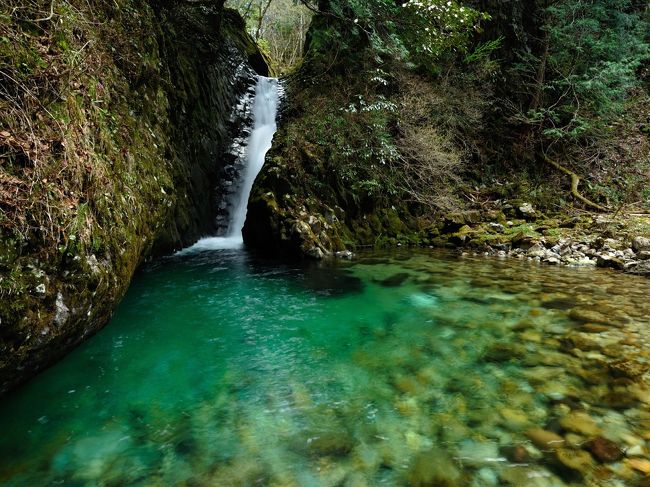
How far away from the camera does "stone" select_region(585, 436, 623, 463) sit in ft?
7.06

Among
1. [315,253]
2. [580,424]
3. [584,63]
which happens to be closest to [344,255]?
[315,253]

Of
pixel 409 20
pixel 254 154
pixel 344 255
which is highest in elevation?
pixel 409 20

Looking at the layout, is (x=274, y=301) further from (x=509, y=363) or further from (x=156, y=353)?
(x=509, y=363)

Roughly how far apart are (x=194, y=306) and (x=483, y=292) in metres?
4.20

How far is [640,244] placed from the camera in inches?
279

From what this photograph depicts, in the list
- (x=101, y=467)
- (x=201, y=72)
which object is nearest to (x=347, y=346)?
(x=101, y=467)

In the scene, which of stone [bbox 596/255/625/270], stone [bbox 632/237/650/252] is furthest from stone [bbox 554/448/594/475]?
stone [bbox 632/237/650/252]

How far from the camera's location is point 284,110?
43.3 ft

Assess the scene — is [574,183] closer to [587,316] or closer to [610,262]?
[610,262]

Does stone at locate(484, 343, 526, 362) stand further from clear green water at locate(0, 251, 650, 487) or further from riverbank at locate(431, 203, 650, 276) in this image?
riverbank at locate(431, 203, 650, 276)

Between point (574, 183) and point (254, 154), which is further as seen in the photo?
point (254, 154)

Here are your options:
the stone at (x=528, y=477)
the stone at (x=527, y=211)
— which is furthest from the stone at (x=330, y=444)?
the stone at (x=527, y=211)

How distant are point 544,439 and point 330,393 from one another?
1467mm

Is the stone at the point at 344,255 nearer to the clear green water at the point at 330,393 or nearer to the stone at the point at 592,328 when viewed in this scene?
the clear green water at the point at 330,393
